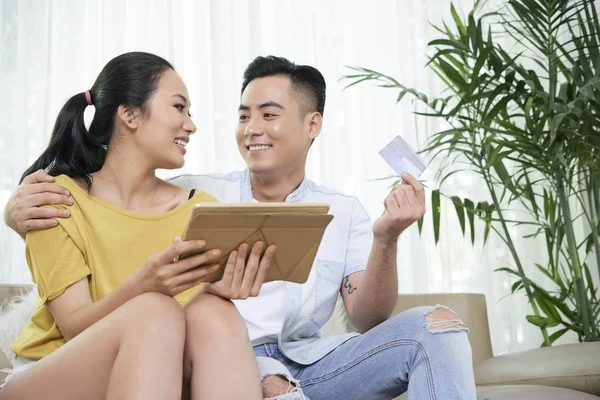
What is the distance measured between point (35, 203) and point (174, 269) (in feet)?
1.17

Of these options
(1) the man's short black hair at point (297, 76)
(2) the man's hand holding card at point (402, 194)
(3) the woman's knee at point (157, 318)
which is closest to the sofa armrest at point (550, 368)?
(2) the man's hand holding card at point (402, 194)

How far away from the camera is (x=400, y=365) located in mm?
1461

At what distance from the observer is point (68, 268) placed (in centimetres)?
143

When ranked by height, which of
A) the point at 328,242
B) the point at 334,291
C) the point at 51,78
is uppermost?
the point at 51,78

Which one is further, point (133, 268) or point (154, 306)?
point (133, 268)

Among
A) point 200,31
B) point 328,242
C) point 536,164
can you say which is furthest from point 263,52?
point 328,242

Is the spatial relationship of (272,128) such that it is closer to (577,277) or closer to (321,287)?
(321,287)

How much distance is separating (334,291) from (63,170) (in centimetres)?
72

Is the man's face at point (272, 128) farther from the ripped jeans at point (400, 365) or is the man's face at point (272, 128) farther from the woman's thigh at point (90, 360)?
the woman's thigh at point (90, 360)

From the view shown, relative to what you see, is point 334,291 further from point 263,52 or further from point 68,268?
point 263,52

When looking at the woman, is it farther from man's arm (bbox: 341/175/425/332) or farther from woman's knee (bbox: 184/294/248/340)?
man's arm (bbox: 341/175/425/332)

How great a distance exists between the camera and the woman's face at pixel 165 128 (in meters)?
1.63

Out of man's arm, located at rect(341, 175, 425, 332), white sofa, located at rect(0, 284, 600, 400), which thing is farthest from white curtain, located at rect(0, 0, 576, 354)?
man's arm, located at rect(341, 175, 425, 332)

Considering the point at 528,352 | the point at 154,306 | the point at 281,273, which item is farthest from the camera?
the point at 528,352
